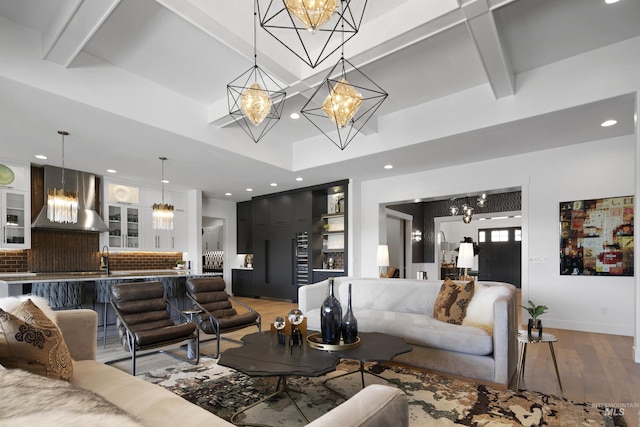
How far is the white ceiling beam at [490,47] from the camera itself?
262cm

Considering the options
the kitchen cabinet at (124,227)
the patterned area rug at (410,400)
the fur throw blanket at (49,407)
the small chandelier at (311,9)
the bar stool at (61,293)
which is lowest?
the patterned area rug at (410,400)

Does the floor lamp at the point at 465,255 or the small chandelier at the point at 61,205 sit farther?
the floor lamp at the point at 465,255

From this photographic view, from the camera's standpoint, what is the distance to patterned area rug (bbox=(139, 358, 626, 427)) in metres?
2.33

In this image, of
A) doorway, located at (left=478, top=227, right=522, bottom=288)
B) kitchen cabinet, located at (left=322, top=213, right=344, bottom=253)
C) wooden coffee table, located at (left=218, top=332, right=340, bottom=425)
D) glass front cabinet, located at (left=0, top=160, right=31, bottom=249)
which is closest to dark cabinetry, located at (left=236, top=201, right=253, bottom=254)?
kitchen cabinet, located at (left=322, top=213, right=344, bottom=253)

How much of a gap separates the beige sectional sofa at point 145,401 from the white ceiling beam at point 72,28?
7.00 feet

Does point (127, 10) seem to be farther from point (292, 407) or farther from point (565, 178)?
point (565, 178)

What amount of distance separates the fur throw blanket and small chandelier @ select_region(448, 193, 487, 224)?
8.25m

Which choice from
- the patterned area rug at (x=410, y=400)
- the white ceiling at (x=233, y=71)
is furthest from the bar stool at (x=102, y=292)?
the white ceiling at (x=233, y=71)

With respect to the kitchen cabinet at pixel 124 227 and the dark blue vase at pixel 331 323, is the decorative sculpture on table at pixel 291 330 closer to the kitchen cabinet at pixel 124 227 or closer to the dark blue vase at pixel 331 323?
the dark blue vase at pixel 331 323

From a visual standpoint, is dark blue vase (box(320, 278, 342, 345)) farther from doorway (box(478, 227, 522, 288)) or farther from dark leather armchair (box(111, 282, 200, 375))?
doorway (box(478, 227, 522, 288))

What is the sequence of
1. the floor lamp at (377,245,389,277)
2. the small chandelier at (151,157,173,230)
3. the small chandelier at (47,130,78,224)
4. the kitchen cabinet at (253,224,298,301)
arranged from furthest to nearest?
the kitchen cabinet at (253,224,298,301) < the floor lamp at (377,245,389,277) < the small chandelier at (151,157,173,230) < the small chandelier at (47,130,78,224)

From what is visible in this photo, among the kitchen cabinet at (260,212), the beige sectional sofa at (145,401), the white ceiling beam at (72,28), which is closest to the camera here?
the beige sectional sofa at (145,401)

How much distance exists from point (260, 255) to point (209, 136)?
456 cm

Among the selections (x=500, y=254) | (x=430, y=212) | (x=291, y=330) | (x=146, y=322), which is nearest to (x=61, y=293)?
(x=146, y=322)
